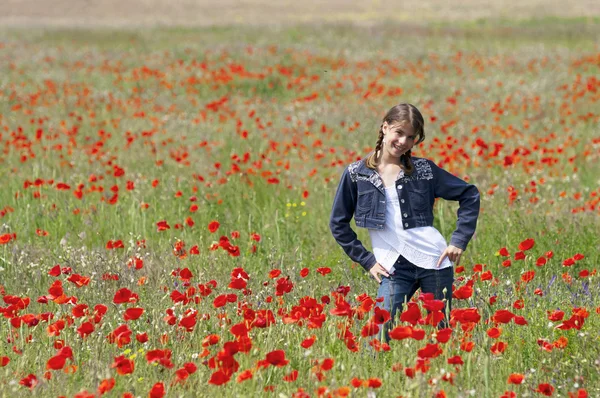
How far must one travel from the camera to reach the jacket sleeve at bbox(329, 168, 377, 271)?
374cm

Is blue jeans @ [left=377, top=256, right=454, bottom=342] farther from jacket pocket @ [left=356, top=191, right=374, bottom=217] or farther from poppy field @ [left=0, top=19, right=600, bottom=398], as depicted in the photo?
jacket pocket @ [left=356, top=191, right=374, bottom=217]

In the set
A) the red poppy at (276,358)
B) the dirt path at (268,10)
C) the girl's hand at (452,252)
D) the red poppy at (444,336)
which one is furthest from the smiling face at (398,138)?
the dirt path at (268,10)

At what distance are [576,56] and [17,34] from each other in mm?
18144

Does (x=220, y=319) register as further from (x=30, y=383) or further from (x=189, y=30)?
(x=189, y=30)

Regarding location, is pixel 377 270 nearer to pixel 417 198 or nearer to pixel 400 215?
pixel 400 215

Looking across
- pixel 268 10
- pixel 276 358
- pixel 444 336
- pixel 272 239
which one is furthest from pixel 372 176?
pixel 268 10

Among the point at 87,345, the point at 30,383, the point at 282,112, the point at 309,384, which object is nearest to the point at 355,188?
the point at 309,384

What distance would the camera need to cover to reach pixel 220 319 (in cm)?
360

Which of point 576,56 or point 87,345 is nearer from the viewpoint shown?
point 87,345

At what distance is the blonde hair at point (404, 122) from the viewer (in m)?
3.58

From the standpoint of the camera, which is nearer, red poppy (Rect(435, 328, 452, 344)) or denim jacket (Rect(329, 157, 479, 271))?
red poppy (Rect(435, 328, 452, 344))

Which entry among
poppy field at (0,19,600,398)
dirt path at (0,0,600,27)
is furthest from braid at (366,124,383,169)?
dirt path at (0,0,600,27)

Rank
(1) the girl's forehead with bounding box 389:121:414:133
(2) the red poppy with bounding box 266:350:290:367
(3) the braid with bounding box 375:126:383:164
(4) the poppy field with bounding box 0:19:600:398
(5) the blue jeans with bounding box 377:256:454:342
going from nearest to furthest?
(2) the red poppy with bounding box 266:350:290:367
(4) the poppy field with bounding box 0:19:600:398
(1) the girl's forehead with bounding box 389:121:414:133
(5) the blue jeans with bounding box 377:256:454:342
(3) the braid with bounding box 375:126:383:164

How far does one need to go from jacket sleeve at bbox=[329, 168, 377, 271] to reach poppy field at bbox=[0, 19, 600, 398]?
0.32 metres
